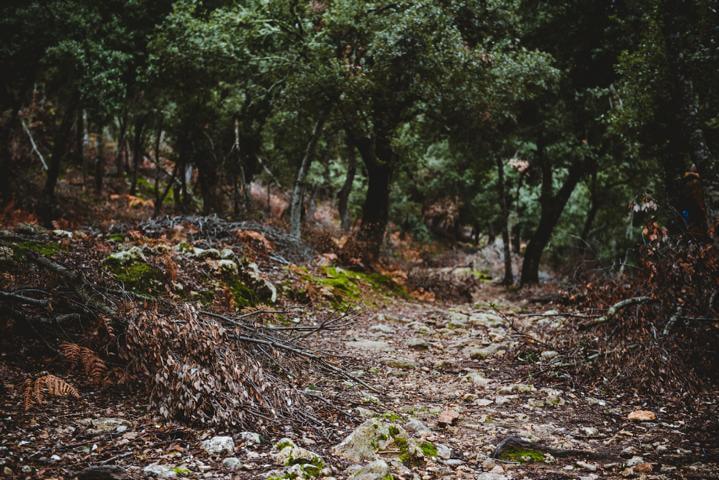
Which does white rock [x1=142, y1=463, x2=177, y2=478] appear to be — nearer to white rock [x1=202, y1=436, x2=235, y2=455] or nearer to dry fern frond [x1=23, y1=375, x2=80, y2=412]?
white rock [x1=202, y1=436, x2=235, y2=455]

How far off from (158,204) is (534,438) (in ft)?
39.5

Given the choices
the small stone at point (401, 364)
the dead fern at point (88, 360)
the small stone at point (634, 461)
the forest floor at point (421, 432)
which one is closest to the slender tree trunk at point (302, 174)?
the small stone at point (401, 364)

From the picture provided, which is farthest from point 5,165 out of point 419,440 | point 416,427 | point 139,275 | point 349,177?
point 419,440

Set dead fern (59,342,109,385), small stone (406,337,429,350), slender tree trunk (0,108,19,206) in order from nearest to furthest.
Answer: dead fern (59,342,109,385), small stone (406,337,429,350), slender tree trunk (0,108,19,206)

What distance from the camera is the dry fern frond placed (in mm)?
3039

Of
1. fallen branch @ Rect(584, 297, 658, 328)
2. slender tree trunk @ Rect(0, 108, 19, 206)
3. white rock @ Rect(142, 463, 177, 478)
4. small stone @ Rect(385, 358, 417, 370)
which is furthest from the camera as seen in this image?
slender tree trunk @ Rect(0, 108, 19, 206)

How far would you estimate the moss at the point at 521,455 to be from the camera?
126 inches

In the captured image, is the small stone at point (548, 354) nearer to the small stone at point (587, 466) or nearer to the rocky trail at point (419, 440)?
the rocky trail at point (419, 440)

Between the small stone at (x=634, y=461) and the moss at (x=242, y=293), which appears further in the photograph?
the moss at (x=242, y=293)

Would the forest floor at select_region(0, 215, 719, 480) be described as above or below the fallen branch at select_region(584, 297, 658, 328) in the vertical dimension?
below

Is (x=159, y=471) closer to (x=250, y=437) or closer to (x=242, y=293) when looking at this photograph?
(x=250, y=437)

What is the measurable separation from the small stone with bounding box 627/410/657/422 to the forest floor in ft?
0.05

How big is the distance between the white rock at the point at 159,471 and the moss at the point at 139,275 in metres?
3.06

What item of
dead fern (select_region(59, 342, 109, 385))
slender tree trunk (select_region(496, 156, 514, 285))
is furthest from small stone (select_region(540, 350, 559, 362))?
slender tree trunk (select_region(496, 156, 514, 285))
